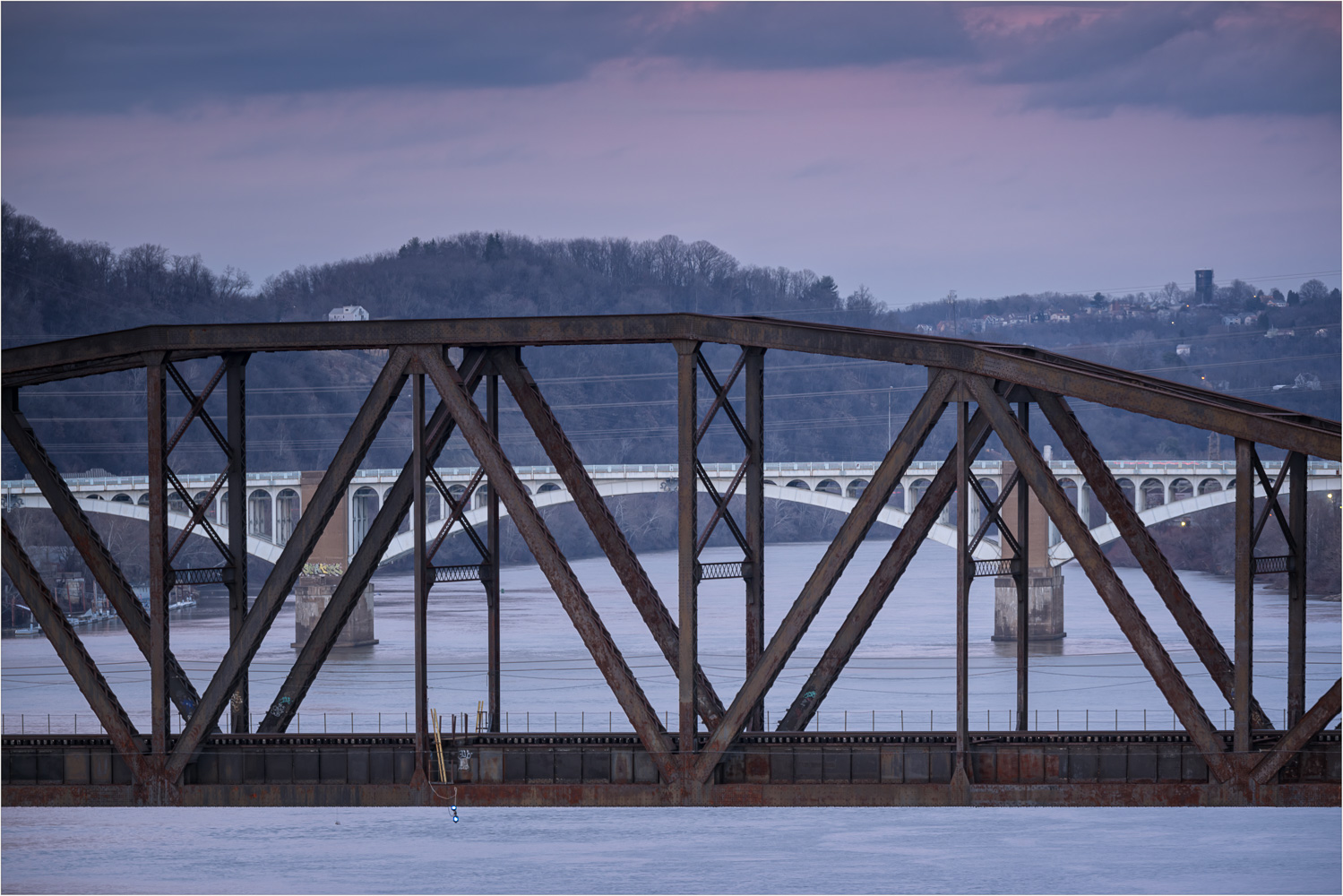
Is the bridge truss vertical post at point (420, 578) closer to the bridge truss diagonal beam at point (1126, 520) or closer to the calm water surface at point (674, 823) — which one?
the bridge truss diagonal beam at point (1126, 520)

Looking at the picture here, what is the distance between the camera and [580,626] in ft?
82.2

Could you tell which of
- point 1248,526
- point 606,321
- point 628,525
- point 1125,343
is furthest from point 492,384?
point 1125,343

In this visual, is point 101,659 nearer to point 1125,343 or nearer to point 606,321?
point 606,321

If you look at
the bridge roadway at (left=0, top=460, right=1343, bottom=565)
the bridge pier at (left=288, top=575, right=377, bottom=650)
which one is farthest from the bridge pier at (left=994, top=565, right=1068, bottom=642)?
the bridge pier at (left=288, top=575, right=377, bottom=650)

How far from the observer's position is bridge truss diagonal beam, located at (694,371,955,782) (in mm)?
23703

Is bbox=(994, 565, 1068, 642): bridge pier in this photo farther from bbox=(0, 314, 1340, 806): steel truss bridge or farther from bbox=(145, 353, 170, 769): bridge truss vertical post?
bbox=(145, 353, 170, 769): bridge truss vertical post

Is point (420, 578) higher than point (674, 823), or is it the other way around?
point (420, 578)

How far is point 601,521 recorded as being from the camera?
2578 cm

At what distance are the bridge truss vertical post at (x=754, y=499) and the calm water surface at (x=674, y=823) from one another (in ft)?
85.2

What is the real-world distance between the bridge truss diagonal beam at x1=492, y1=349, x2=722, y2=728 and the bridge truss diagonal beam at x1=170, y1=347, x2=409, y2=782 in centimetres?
197

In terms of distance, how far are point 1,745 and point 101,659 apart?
202 feet

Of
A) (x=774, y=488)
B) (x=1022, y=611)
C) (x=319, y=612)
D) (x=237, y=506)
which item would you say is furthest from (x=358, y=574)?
(x=319, y=612)

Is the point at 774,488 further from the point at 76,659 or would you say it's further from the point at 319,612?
the point at 76,659

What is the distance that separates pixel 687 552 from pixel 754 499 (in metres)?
2.47
